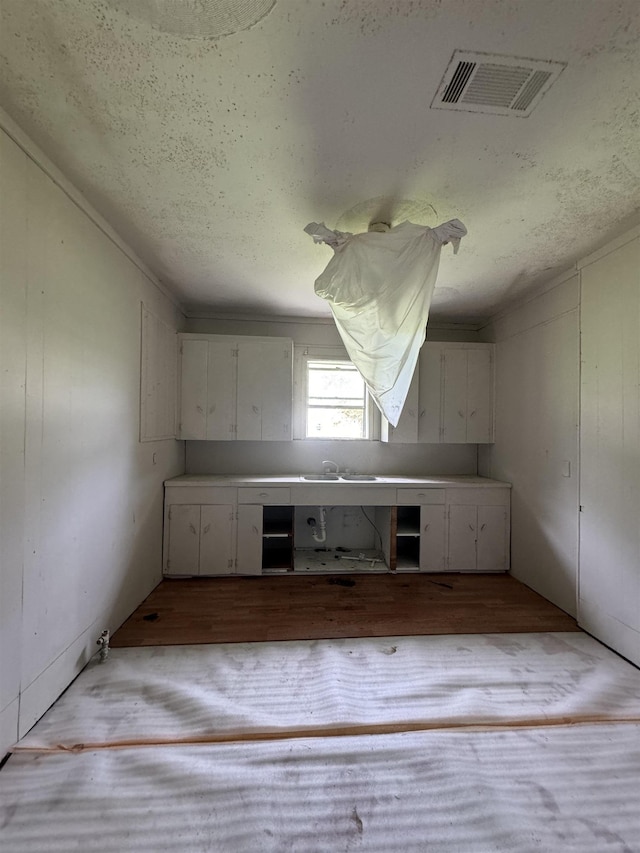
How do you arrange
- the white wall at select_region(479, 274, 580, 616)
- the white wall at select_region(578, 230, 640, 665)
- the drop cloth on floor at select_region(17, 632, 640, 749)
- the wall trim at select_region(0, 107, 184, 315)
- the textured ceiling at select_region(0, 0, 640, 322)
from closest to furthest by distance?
the textured ceiling at select_region(0, 0, 640, 322)
the wall trim at select_region(0, 107, 184, 315)
the drop cloth on floor at select_region(17, 632, 640, 749)
the white wall at select_region(578, 230, 640, 665)
the white wall at select_region(479, 274, 580, 616)

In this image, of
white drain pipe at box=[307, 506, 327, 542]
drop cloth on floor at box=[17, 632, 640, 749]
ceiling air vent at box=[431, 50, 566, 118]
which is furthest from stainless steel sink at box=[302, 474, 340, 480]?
ceiling air vent at box=[431, 50, 566, 118]

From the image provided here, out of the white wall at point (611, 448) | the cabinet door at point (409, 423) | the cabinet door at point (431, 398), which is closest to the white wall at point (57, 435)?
the cabinet door at point (409, 423)

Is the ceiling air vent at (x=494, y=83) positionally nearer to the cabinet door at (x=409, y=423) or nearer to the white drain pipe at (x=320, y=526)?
the cabinet door at (x=409, y=423)

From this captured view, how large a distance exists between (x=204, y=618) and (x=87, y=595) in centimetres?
79

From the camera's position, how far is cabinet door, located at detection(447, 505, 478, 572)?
3.07 metres

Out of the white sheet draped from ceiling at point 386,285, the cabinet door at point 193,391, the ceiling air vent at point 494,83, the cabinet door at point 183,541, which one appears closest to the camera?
the ceiling air vent at point 494,83

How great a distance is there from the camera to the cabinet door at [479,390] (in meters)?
3.41

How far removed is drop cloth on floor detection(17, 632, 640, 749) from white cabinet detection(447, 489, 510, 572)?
100 cm

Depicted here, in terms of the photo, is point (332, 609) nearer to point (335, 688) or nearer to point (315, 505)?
point (335, 688)

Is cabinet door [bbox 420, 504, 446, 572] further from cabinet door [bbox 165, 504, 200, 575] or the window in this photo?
cabinet door [bbox 165, 504, 200, 575]

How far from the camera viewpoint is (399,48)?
99cm

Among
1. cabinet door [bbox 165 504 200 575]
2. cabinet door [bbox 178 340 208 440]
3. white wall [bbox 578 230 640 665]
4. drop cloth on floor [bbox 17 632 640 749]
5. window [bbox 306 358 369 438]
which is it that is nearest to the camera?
drop cloth on floor [bbox 17 632 640 749]

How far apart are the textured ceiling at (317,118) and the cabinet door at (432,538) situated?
2178 millimetres

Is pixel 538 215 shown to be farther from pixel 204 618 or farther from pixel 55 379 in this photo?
pixel 204 618
